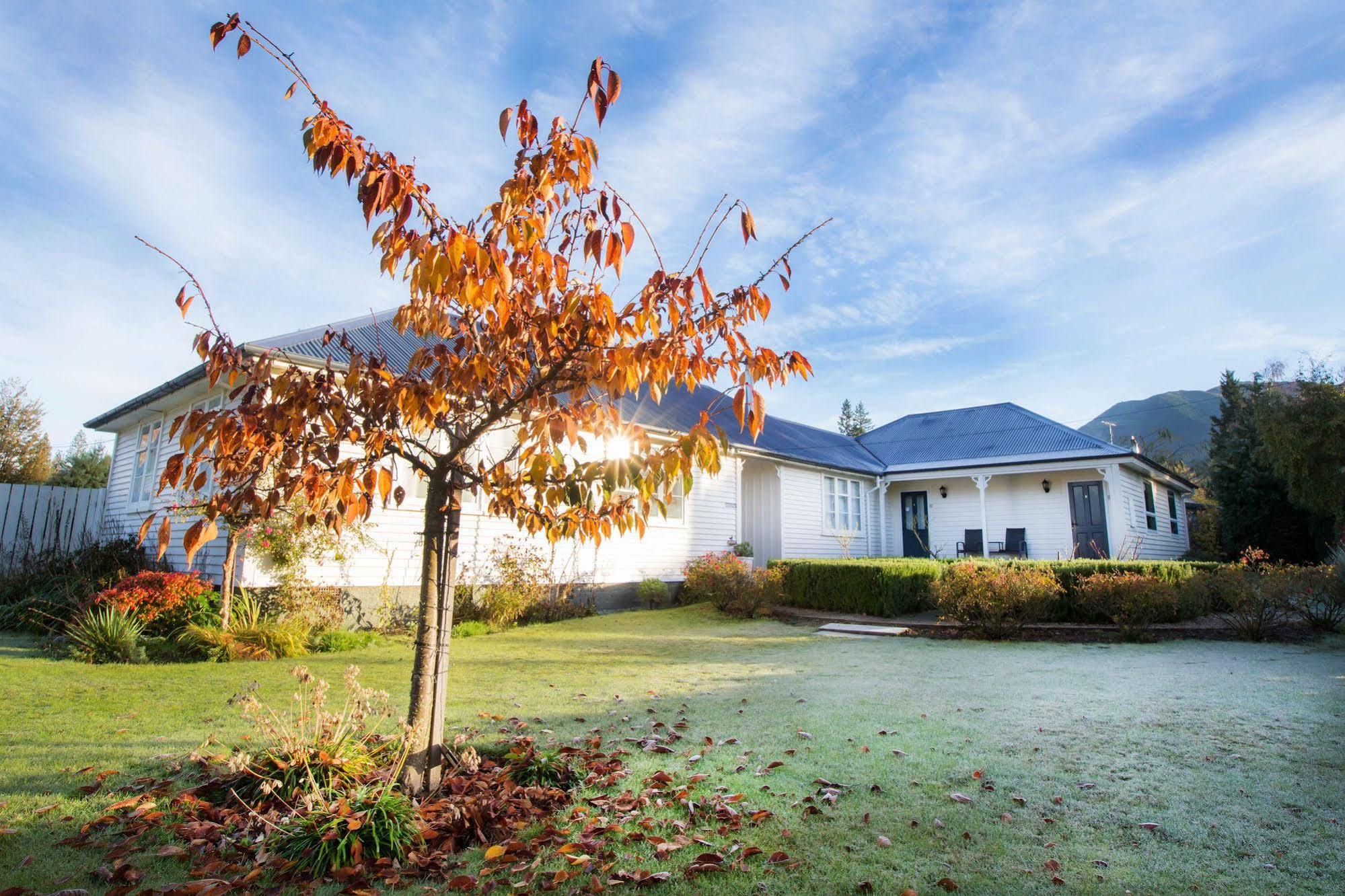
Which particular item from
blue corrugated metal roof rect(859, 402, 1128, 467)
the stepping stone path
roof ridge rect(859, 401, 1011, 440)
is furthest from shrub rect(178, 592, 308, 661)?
roof ridge rect(859, 401, 1011, 440)

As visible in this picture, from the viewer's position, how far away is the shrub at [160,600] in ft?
25.6

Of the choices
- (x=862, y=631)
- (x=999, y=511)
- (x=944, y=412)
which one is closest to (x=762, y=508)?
(x=999, y=511)

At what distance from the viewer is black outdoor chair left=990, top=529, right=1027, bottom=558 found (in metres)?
18.9

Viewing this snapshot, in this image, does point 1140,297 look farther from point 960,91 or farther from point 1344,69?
point 960,91

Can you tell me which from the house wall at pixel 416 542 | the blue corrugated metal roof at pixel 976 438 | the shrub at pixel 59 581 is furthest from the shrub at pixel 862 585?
the shrub at pixel 59 581

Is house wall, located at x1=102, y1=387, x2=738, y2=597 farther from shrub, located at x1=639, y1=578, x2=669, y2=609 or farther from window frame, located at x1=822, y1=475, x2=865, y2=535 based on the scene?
window frame, located at x1=822, y1=475, x2=865, y2=535

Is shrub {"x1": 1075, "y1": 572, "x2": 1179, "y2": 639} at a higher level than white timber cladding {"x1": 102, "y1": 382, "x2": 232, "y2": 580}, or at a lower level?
lower

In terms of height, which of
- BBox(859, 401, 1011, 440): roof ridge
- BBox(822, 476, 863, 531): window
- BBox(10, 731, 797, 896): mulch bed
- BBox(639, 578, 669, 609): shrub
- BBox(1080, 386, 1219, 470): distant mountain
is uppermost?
BBox(1080, 386, 1219, 470): distant mountain

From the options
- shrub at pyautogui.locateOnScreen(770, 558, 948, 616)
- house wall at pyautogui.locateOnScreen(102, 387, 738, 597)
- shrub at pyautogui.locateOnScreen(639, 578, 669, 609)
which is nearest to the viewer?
house wall at pyautogui.locateOnScreen(102, 387, 738, 597)

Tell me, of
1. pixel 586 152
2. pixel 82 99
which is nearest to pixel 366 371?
A: pixel 586 152

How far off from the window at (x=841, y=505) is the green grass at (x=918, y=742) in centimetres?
1082

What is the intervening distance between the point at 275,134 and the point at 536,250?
5.52 metres

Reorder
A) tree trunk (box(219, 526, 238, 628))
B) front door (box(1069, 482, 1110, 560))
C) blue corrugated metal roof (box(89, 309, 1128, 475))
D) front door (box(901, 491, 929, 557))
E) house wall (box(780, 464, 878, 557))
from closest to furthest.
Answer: tree trunk (box(219, 526, 238, 628))
blue corrugated metal roof (box(89, 309, 1128, 475))
house wall (box(780, 464, 878, 557))
front door (box(1069, 482, 1110, 560))
front door (box(901, 491, 929, 557))

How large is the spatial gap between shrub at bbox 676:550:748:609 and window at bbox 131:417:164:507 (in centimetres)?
986
